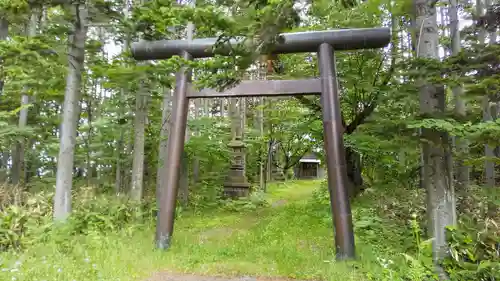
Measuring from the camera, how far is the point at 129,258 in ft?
19.1

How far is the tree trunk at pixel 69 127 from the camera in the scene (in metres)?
7.27

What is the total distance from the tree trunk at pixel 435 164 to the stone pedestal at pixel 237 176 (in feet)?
33.3

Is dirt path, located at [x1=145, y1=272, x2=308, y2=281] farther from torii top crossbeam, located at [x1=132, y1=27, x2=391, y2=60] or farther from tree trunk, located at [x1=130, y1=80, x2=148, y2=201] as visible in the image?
tree trunk, located at [x1=130, y1=80, x2=148, y2=201]

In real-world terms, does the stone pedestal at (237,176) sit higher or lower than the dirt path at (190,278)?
higher

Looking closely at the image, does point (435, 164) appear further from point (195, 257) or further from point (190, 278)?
point (195, 257)

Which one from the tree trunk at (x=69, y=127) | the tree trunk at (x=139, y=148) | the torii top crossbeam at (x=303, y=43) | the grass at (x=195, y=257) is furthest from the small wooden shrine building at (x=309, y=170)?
the tree trunk at (x=69, y=127)

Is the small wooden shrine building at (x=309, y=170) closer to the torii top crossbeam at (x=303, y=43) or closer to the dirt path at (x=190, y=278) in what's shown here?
the torii top crossbeam at (x=303, y=43)

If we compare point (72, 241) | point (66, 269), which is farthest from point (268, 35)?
point (72, 241)

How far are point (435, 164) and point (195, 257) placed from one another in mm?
4554

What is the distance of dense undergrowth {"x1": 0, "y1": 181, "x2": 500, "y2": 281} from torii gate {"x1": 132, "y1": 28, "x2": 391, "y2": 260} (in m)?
0.76

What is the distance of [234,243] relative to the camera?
24.2 feet

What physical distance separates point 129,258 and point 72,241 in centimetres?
145

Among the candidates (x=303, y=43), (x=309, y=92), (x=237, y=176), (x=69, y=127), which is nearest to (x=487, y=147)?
(x=309, y=92)

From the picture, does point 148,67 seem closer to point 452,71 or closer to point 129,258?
point 129,258
